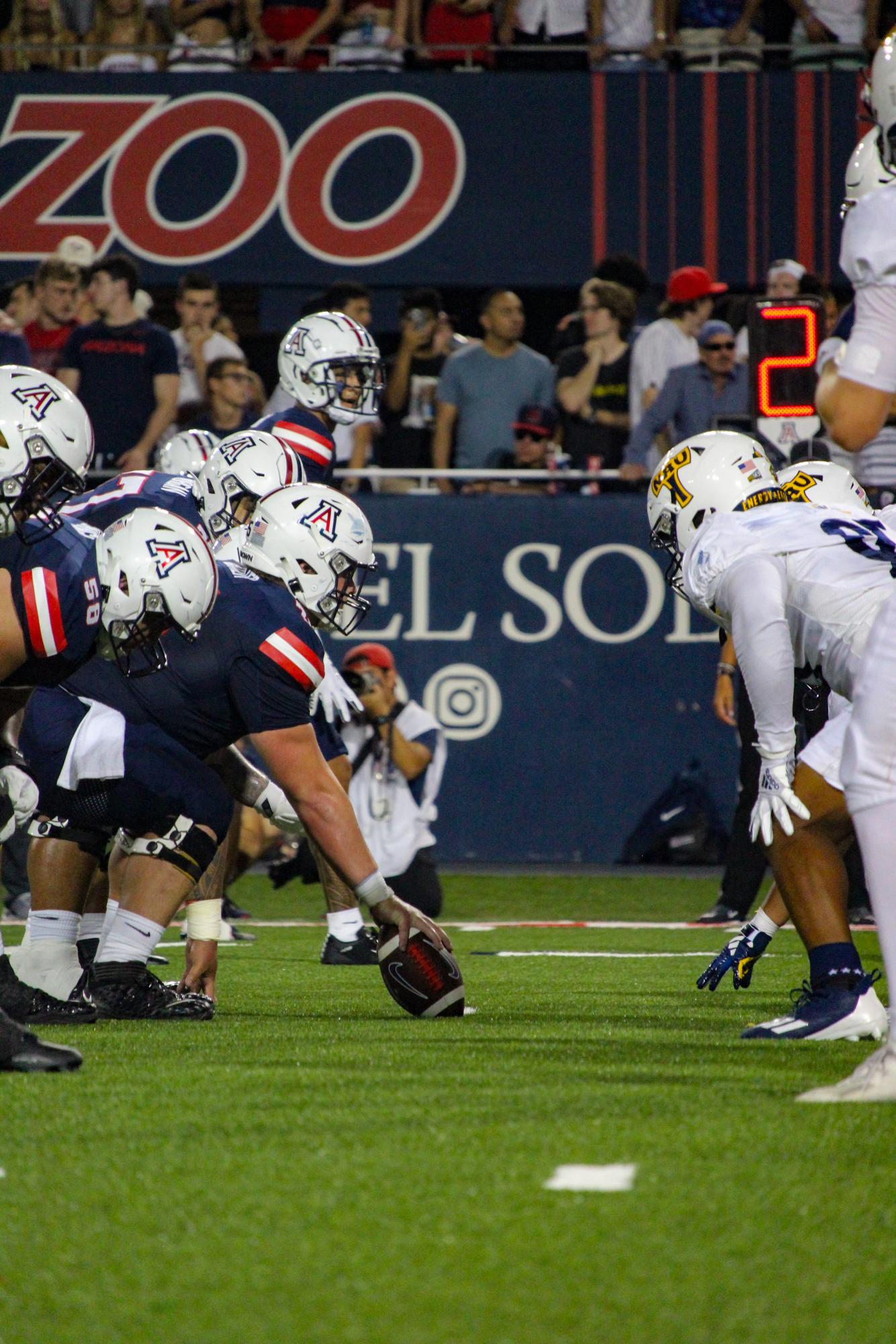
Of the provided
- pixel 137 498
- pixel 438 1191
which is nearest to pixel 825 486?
pixel 137 498

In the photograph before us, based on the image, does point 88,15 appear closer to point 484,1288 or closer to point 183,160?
point 183,160

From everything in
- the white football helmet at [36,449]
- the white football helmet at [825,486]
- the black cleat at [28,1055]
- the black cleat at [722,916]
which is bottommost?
the black cleat at [722,916]

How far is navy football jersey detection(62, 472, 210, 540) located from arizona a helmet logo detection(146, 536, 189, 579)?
180 cm

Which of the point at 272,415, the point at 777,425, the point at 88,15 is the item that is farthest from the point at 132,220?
the point at 272,415

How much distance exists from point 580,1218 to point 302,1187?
454mm

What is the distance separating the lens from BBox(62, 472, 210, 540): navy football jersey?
6.88 m

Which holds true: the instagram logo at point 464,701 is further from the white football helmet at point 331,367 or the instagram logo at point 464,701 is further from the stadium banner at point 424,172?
the white football helmet at point 331,367

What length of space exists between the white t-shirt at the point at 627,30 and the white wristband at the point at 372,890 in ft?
32.6

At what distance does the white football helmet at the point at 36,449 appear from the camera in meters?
4.48

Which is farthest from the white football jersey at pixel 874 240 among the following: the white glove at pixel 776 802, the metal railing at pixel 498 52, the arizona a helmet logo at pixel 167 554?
the metal railing at pixel 498 52

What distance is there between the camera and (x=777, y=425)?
390 inches

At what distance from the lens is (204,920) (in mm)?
5438

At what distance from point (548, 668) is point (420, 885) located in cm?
260

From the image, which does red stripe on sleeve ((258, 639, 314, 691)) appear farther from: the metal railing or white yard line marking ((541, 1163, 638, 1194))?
the metal railing
